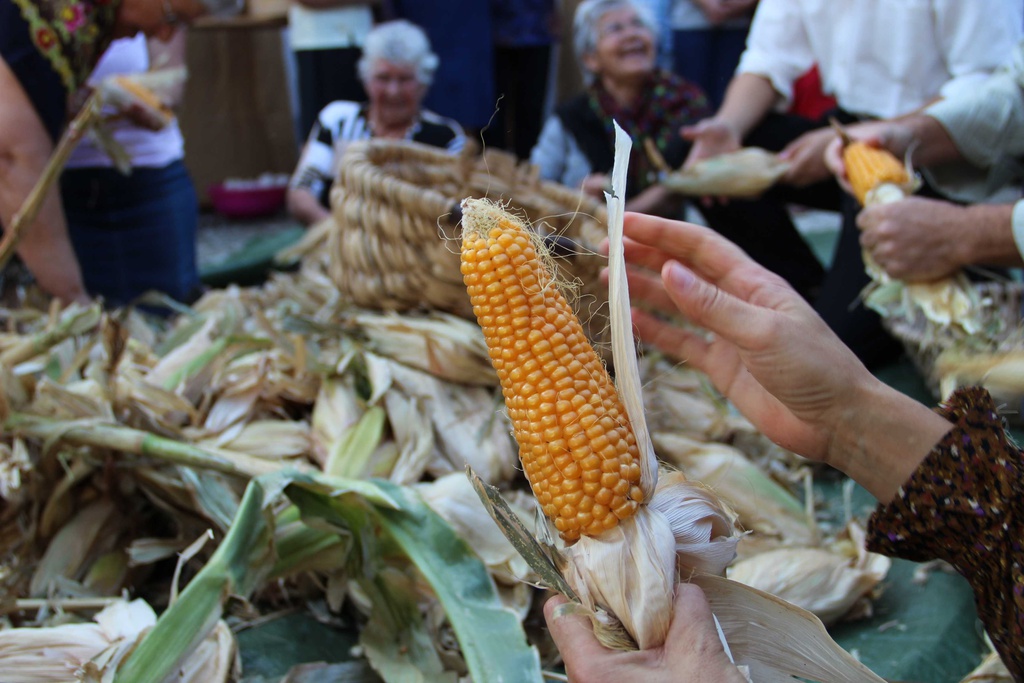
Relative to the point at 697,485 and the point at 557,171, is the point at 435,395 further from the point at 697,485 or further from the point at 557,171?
the point at 557,171

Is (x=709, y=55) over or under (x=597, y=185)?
over

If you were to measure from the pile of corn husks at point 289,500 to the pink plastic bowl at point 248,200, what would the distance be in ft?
8.93

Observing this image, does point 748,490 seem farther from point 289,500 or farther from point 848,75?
point 848,75

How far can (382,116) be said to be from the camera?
9.37ft

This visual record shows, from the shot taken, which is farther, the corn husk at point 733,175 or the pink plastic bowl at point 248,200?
the pink plastic bowl at point 248,200

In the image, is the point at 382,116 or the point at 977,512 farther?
the point at 382,116

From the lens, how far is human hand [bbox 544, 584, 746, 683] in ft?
2.08

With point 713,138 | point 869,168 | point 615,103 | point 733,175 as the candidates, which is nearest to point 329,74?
point 615,103

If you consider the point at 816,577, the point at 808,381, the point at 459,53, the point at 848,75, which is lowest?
the point at 816,577

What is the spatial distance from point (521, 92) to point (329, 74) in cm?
83

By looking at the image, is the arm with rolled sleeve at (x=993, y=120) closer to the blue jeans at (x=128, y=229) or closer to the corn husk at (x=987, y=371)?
the corn husk at (x=987, y=371)

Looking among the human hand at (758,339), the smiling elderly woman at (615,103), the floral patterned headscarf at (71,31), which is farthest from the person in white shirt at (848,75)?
the floral patterned headscarf at (71,31)

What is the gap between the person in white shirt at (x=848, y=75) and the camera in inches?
73.4

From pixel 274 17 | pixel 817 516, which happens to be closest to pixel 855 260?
pixel 817 516
